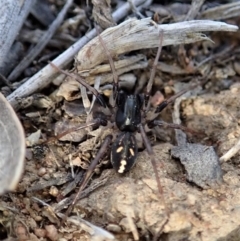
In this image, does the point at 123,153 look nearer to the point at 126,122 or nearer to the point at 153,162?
the point at 153,162

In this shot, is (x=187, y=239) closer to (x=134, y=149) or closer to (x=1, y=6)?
Result: (x=134, y=149)

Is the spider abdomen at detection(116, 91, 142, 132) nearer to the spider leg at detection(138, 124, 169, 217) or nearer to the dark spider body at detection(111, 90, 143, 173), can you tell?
the dark spider body at detection(111, 90, 143, 173)

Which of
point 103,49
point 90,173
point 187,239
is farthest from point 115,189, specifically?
point 103,49

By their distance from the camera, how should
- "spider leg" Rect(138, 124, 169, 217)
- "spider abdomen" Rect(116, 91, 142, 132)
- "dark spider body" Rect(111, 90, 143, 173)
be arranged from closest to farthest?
"spider leg" Rect(138, 124, 169, 217)
"dark spider body" Rect(111, 90, 143, 173)
"spider abdomen" Rect(116, 91, 142, 132)

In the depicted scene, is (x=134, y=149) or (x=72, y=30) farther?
(x=72, y=30)

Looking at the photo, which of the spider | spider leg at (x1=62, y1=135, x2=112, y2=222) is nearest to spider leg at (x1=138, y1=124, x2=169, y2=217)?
the spider

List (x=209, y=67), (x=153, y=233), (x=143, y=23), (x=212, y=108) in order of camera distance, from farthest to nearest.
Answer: (x=209, y=67)
(x=212, y=108)
(x=143, y=23)
(x=153, y=233)

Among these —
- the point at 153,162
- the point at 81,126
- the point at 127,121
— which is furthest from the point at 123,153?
the point at 127,121
